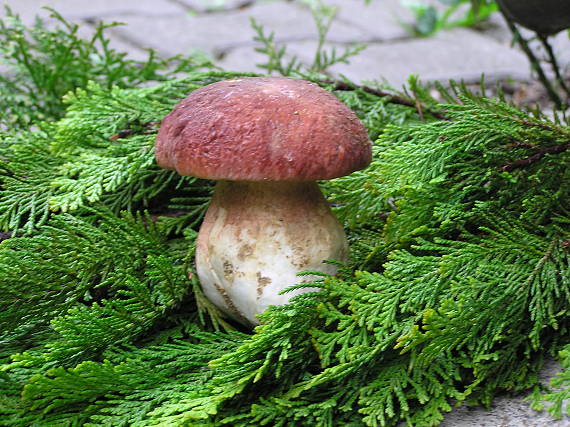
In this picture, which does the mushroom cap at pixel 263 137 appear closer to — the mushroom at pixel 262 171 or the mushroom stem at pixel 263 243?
the mushroom at pixel 262 171

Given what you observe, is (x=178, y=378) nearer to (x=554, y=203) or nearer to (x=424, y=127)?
(x=424, y=127)

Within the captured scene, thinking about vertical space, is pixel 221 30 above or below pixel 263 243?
below

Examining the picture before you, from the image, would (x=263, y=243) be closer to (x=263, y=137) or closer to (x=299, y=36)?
(x=263, y=137)

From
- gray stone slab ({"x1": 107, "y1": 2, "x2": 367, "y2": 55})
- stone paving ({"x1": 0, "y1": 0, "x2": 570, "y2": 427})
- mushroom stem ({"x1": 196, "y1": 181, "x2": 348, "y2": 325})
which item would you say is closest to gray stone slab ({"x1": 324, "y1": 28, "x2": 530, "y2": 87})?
stone paving ({"x1": 0, "y1": 0, "x2": 570, "y2": 427})

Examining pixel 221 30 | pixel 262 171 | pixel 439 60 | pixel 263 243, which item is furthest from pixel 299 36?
pixel 262 171


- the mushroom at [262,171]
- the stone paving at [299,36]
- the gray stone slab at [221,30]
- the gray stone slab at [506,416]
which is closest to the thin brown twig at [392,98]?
the mushroom at [262,171]

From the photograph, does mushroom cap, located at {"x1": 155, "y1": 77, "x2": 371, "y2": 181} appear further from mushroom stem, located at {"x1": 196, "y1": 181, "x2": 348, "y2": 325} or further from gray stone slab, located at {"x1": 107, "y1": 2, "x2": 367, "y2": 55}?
gray stone slab, located at {"x1": 107, "y1": 2, "x2": 367, "y2": 55}

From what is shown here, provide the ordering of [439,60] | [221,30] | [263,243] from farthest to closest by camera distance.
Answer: [221,30] < [439,60] < [263,243]
